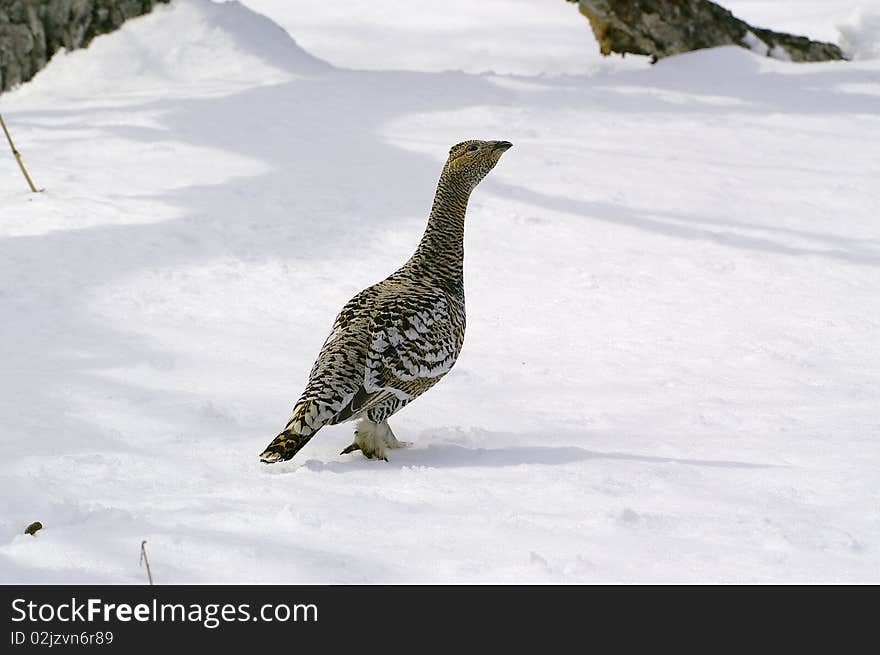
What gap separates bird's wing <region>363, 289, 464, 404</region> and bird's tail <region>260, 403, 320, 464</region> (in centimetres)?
31

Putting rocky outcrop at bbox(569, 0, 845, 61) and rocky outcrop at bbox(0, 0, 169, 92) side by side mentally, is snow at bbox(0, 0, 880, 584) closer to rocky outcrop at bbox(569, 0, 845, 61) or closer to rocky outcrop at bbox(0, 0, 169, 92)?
rocky outcrop at bbox(0, 0, 169, 92)

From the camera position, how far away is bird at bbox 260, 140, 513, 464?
4543 mm

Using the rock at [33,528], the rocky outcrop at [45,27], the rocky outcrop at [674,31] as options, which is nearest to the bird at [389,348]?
the rock at [33,528]

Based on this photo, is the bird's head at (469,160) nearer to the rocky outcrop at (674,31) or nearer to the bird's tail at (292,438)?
the bird's tail at (292,438)

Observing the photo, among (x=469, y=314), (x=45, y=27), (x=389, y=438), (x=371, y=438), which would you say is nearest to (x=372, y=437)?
(x=371, y=438)

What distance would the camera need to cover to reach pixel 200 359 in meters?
6.14

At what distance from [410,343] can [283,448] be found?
76 centimetres

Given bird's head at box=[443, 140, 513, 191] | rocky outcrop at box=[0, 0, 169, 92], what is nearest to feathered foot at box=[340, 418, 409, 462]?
bird's head at box=[443, 140, 513, 191]

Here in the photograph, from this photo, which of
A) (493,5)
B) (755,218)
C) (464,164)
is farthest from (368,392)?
(493,5)

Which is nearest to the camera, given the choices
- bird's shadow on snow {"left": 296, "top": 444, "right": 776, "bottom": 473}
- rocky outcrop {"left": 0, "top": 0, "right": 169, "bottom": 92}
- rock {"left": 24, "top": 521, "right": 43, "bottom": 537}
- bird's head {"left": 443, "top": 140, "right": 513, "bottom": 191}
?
rock {"left": 24, "top": 521, "right": 43, "bottom": 537}

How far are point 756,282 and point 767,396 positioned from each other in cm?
203

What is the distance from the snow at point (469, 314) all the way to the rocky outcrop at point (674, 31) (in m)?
0.37

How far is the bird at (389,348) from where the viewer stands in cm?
454
